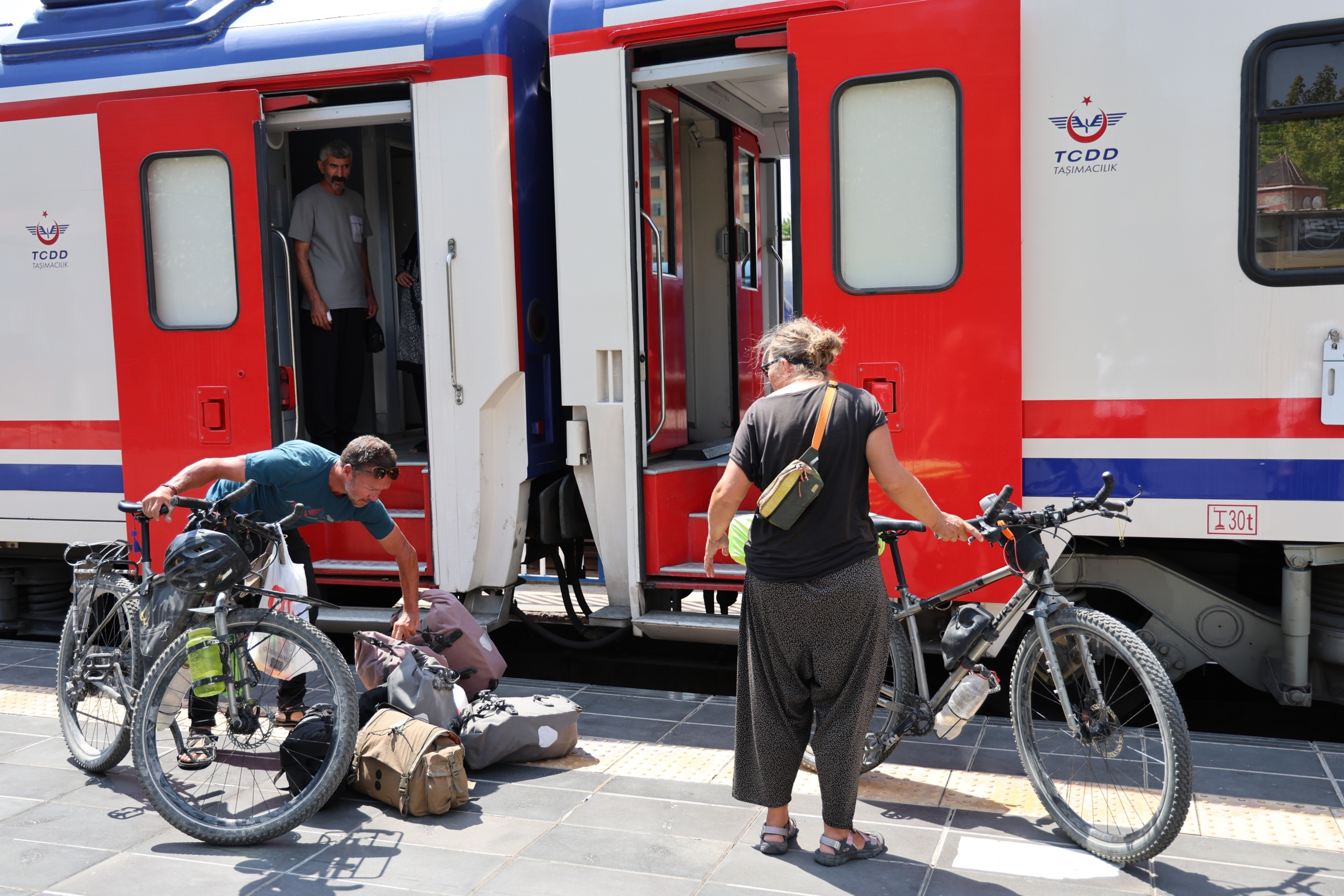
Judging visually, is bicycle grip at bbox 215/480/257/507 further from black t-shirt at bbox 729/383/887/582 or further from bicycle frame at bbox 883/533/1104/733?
bicycle frame at bbox 883/533/1104/733

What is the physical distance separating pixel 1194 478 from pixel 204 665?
3.60 m

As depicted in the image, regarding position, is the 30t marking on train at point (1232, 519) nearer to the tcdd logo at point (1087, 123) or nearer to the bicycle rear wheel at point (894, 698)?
the bicycle rear wheel at point (894, 698)

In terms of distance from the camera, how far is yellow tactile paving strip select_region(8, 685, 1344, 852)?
357 cm

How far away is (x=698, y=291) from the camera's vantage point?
6.92 metres

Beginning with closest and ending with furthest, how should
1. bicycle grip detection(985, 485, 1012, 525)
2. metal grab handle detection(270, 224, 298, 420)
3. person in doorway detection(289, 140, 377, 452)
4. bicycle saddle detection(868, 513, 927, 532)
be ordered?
bicycle grip detection(985, 485, 1012, 525)
bicycle saddle detection(868, 513, 927, 532)
metal grab handle detection(270, 224, 298, 420)
person in doorway detection(289, 140, 377, 452)

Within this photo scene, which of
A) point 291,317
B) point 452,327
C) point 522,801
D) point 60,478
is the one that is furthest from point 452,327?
point 60,478

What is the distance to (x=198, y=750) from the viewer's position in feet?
12.9

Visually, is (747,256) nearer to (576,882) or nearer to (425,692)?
(425,692)

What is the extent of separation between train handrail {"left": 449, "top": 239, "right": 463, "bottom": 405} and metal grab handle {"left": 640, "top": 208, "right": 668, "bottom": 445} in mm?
909

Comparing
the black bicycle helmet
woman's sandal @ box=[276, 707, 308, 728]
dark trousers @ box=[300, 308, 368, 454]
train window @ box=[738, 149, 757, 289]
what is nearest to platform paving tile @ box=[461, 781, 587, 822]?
woman's sandal @ box=[276, 707, 308, 728]

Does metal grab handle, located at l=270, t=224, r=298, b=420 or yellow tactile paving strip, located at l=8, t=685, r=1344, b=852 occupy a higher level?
→ metal grab handle, located at l=270, t=224, r=298, b=420

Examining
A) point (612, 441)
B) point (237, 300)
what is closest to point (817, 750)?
point (612, 441)

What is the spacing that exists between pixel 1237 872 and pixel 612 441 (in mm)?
3012

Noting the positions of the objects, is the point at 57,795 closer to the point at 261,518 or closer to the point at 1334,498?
the point at 261,518
